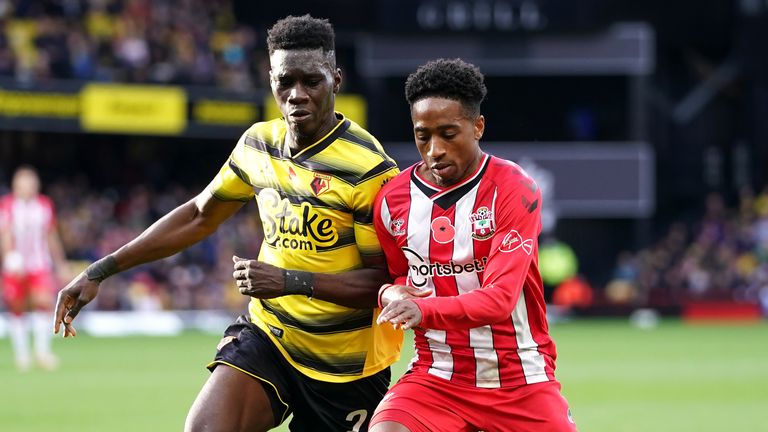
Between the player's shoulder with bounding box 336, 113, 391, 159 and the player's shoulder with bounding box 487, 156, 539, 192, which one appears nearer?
the player's shoulder with bounding box 487, 156, 539, 192

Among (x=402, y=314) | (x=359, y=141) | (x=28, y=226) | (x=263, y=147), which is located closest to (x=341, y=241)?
(x=359, y=141)

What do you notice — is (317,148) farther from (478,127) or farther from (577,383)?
(577,383)

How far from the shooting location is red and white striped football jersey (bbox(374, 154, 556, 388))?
222 inches

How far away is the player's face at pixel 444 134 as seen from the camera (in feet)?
18.4

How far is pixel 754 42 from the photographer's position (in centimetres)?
3559

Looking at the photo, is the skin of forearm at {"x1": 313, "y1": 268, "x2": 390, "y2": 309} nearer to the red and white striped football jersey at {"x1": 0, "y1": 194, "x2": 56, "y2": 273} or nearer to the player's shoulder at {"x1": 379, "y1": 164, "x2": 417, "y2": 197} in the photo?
the player's shoulder at {"x1": 379, "y1": 164, "x2": 417, "y2": 197}

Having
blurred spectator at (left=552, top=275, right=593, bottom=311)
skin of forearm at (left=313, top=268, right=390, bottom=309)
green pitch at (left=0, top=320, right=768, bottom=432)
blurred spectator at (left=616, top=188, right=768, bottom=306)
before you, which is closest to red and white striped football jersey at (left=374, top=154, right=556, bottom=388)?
skin of forearm at (left=313, top=268, right=390, bottom=309)

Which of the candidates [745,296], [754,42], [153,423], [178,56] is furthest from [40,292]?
[754,42]

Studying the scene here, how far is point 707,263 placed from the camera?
31.5 metres

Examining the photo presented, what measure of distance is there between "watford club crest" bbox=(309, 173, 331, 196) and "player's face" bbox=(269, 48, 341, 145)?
8.3 inches

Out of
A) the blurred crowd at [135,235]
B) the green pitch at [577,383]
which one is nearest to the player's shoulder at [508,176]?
the green pitch at [577,383]

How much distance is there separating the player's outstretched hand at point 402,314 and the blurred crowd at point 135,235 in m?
19.9

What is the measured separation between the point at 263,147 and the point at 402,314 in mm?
1529

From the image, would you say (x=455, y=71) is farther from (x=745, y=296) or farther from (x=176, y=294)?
(x=745, y=296)
